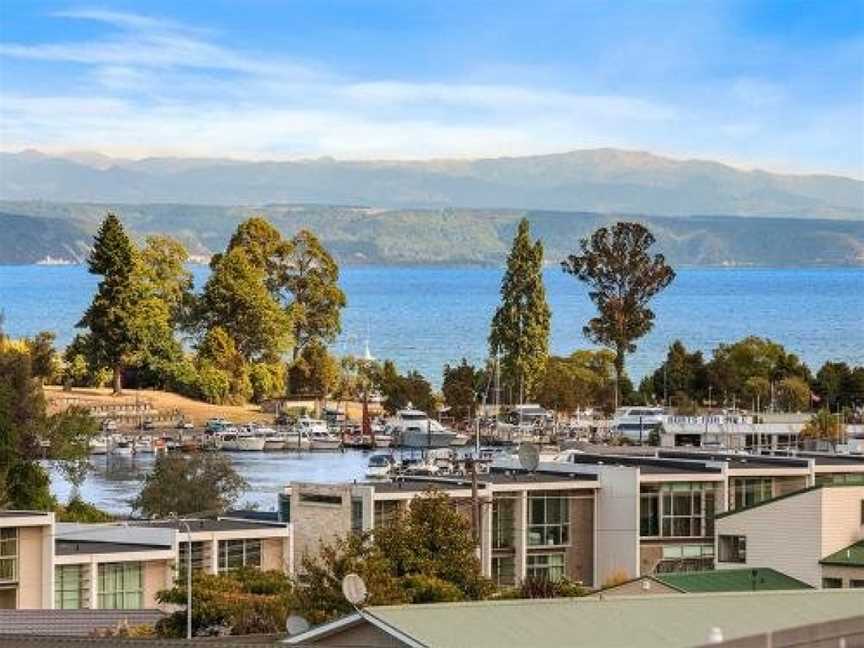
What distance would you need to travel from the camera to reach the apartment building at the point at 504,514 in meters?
44.8

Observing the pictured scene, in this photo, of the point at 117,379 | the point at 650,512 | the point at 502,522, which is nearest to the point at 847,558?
the point at 650,512

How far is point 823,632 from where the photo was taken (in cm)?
1706

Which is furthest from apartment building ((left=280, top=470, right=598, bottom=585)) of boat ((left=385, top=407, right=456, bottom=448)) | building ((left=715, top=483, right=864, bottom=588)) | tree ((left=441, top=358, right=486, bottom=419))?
tree ((left=441, top=358, right=486, bottom=419))

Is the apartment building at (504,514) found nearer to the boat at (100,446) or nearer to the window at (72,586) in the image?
the window at (72,586)

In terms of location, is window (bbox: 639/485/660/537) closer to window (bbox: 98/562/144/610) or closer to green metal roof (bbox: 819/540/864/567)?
green metal roof (bbox: 819/540/864/567)

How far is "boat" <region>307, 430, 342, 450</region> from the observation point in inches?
4171

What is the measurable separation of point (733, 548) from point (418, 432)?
65083mm

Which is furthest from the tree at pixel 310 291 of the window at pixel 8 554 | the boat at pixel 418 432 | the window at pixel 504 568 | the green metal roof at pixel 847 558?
the green metal roof at pixel 847 558

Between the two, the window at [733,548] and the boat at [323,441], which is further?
the boat at [323,441]

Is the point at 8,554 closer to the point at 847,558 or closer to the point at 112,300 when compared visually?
the point at 847,558

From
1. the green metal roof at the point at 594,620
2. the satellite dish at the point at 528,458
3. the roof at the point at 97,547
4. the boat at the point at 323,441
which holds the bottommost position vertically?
the boat at the point at 323,441

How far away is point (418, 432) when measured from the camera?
10675cm

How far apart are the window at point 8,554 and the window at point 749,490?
50.4 ft

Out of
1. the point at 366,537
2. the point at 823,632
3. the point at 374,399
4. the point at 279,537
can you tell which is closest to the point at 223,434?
the point at 374,399
